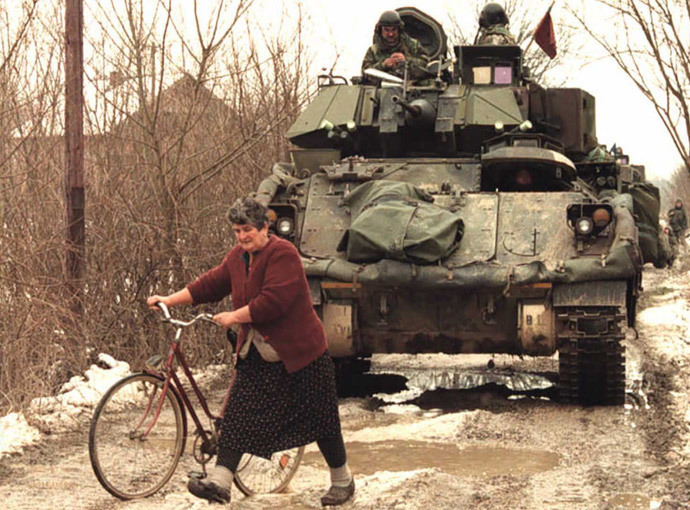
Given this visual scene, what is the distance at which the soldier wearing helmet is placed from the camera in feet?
42.1

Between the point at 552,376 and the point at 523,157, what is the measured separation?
268 cm

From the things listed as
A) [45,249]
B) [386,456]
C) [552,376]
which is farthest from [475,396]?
[45,249]

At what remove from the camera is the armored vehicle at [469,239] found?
9438mm

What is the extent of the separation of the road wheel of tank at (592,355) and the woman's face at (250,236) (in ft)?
12.0

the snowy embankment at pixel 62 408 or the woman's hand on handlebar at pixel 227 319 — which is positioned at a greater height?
the woman's hand on handlebar at pixel 227 319

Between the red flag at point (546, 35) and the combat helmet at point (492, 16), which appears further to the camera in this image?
the red flag at point (546, 35)

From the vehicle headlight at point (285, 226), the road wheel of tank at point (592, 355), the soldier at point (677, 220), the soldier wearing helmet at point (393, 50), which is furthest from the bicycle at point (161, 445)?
the soldier at point (677, 220)

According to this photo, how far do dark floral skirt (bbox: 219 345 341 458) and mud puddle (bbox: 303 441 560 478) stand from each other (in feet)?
3.68

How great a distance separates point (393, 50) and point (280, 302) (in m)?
7.31

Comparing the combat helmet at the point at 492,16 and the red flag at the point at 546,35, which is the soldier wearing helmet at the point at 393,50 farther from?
the red flag at the point at 546,35

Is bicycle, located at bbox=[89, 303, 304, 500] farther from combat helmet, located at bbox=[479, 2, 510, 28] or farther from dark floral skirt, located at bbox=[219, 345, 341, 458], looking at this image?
combat helmet, located at bbox=[479, 2, 510, 28]

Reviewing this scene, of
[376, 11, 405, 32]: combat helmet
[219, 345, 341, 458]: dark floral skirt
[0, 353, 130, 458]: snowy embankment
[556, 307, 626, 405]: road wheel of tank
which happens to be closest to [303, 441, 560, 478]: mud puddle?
[219, 345, 341, 458]: dark floral skirt

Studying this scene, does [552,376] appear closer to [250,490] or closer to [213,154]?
[213,154]

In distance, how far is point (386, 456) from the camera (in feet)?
26.3
